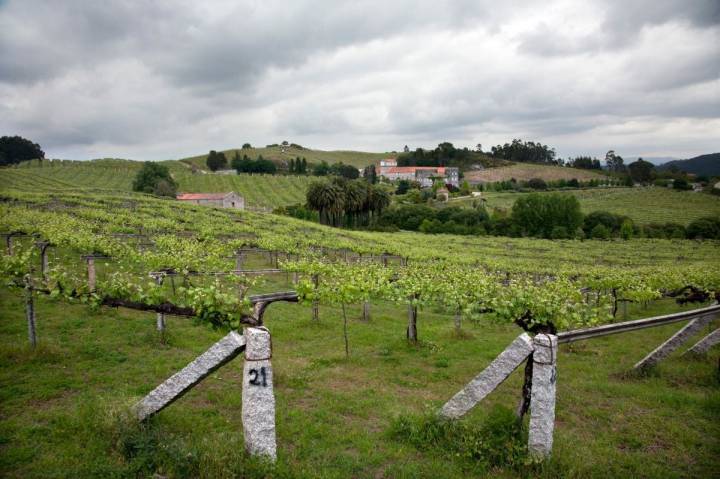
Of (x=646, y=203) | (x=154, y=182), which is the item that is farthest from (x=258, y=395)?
(x=646, y=203)

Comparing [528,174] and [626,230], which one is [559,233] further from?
[528,174]

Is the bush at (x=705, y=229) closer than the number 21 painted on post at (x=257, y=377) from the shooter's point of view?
No

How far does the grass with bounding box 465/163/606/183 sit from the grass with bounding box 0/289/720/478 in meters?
158

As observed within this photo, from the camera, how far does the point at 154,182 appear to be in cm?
9150

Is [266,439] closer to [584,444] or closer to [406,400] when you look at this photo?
[406,400]

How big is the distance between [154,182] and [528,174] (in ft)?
450

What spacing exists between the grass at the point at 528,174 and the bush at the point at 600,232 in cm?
7926

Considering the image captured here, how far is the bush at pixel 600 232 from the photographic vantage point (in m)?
79.9

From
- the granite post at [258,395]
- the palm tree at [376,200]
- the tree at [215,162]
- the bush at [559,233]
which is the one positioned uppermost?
the tree at [215,162]

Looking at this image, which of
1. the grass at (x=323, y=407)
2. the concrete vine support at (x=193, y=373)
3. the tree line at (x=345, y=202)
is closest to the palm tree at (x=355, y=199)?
the tree line at (x=345, y=202)

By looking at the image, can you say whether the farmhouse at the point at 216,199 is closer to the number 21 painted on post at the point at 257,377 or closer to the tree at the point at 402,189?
the tree at the point at 402,189

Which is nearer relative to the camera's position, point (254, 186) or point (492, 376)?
point (492, 376)

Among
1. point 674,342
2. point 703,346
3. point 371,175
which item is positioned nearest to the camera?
point 674,342

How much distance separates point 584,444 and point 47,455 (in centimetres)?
945
